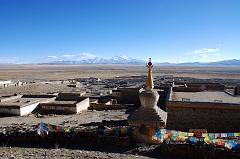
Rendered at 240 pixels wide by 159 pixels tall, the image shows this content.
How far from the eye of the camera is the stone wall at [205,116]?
719 inches

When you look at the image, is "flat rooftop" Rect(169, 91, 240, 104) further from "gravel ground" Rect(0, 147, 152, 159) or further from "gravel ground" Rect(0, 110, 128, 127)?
"gravel ground" Rect(0, 147, 152, 159)

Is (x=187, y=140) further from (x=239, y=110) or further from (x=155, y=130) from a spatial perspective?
(x=239, y=110)

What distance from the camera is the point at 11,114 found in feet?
90.0

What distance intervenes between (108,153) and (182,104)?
272 inches

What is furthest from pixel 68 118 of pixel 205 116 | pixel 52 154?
pixel 52 154

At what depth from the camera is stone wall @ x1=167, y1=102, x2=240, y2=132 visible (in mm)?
18266

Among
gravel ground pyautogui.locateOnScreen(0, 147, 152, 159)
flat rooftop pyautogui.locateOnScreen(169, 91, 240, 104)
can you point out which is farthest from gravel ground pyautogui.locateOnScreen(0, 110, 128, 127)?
gravel ground pyautogui.locateOnScreen(0, 147, 152, 159)

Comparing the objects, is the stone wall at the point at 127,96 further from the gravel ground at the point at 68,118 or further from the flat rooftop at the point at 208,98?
the flat rooftop at the point at 208,98

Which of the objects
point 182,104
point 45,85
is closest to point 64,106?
point 182,104

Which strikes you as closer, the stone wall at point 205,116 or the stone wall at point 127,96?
the stone wall at point 205,116

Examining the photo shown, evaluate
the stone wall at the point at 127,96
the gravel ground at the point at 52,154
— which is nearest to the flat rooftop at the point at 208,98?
the gravel ground at the point at 52,154

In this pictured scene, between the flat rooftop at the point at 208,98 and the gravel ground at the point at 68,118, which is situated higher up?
the flat rooftop at the point at 208,98

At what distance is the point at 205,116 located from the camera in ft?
60.8

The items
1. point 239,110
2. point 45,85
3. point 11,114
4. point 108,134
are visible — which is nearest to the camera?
point 108,134
